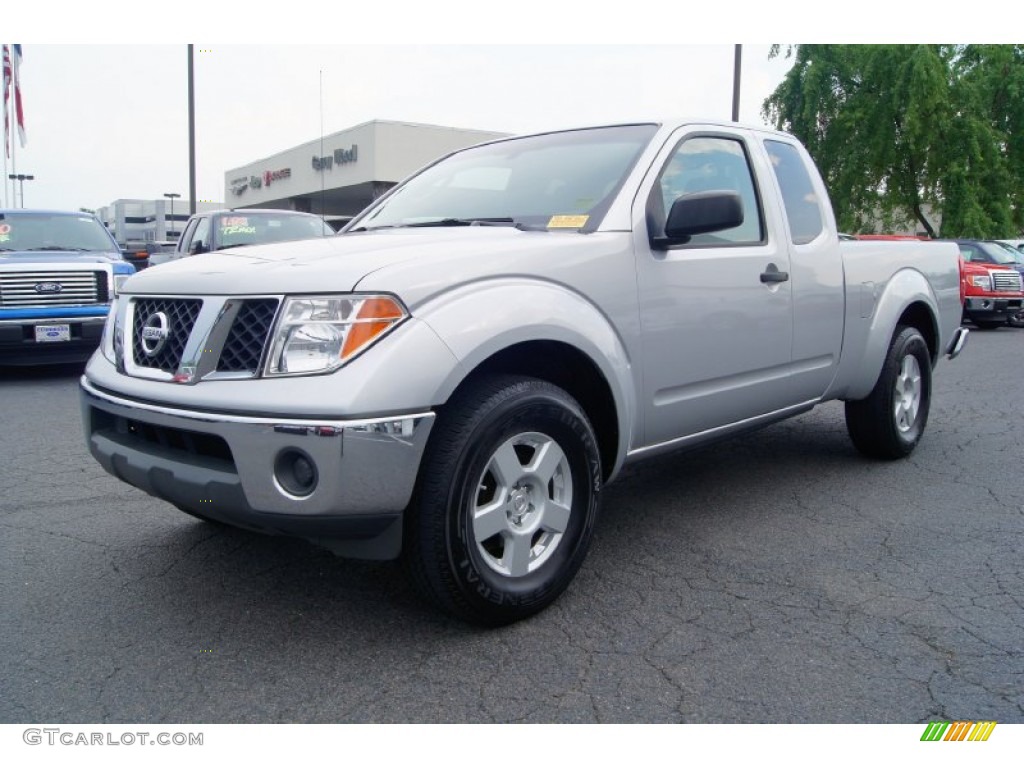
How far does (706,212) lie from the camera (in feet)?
11.1

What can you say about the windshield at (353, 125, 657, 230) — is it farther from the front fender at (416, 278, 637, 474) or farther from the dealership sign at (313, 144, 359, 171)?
the dealership sign at (313, 144, 359, 171)

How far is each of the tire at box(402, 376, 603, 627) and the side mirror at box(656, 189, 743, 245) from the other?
84cm

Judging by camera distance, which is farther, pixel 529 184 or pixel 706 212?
pixel 529 184

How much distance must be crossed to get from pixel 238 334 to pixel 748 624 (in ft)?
6.36

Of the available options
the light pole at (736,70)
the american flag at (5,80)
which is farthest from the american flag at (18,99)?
the light pole at (736,70)

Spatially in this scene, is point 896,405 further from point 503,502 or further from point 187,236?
point 187,236

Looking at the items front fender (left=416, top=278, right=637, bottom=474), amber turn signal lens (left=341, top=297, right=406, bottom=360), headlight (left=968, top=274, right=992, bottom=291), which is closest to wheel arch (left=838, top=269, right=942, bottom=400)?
front fender (left=416, top=278, right=637, bottom=474)

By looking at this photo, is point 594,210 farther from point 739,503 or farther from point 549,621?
point 739,503

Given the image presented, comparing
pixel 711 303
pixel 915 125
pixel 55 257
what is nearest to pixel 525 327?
pixel 711 303

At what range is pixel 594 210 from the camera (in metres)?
3.52

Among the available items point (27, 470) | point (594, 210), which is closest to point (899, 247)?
point (594, 210)

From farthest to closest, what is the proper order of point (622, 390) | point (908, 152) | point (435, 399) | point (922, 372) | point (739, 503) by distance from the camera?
1. point (908, 152)
2. point (922, 372)
3. point (739, 503)
4. point (622, 390)
5. point (435, 399)

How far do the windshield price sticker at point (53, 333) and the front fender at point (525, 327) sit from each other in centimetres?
694

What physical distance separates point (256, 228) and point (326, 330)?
28.5ft
